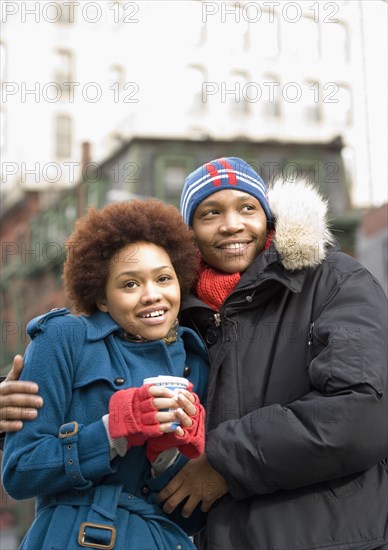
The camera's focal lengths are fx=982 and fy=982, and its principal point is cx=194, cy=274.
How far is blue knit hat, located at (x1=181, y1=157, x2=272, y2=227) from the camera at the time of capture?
399cm

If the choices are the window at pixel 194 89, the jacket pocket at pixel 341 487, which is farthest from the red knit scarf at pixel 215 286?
the window at pixel 194 89

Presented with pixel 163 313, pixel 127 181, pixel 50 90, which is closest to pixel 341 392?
pixel 163 313

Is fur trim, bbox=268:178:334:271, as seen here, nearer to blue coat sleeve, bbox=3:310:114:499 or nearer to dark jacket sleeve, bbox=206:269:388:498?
dark jacket sleeve, bbox=206:269:388:498

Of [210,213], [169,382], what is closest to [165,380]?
[169,382]

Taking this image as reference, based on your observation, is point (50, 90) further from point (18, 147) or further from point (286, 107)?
point (286, 107)

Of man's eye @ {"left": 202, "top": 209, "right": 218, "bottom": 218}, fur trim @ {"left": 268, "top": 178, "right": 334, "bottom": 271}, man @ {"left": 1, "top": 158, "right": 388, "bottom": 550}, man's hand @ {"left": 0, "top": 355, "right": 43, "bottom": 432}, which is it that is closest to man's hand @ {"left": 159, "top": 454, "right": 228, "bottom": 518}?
man @ {"left": 1, "top": 158, "right": 388, "bottom": 550}

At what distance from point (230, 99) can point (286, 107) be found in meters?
3.21

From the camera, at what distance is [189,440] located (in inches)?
129

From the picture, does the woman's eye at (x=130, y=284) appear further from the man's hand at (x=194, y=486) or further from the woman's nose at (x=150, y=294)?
the man's hand at (x=194, y=486)

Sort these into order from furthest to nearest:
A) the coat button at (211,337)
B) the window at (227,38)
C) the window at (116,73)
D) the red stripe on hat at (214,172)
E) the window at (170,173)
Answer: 1. the window at (227,38)
2. the window at (116,73)
3. the window at (170,173)
4. the red stripe on hat at (214,172)
5. the coat button at (211,337)

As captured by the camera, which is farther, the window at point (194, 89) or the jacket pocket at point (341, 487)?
the window at point (194, 89)

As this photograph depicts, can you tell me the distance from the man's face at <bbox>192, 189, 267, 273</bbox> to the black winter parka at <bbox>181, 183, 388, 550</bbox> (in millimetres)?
140

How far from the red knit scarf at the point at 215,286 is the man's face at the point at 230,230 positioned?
0.11 feet

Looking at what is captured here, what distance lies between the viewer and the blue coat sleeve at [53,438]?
3.31 metres
